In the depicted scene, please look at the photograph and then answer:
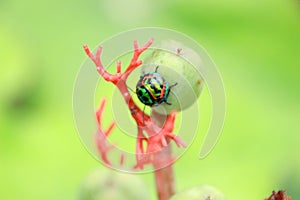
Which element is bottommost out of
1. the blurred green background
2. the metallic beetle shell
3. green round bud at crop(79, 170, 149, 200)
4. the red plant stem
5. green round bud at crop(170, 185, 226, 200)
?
green round bud at crop(170, 185, 226, 200)

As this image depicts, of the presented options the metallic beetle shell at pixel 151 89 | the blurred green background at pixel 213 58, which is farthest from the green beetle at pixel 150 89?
the blurred green background at pixel 213 58

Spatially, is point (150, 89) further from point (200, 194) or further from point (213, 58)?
point (213, 58)

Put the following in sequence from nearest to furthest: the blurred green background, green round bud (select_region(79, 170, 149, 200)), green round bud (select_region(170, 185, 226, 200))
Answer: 1. green round bud (select_region(170, 185, 226, 200))
2. green round bud (select_region(79, 170, 149, 200))
3. the blurred green background

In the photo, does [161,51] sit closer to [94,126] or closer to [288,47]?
[94,126]

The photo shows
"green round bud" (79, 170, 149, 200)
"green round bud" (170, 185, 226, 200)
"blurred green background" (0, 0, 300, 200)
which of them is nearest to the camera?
"green round bud" (170, 185, 226, 200)

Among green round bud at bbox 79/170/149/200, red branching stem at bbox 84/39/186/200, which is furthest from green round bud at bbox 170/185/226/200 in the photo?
green round bud at bbox 79/170/149/200

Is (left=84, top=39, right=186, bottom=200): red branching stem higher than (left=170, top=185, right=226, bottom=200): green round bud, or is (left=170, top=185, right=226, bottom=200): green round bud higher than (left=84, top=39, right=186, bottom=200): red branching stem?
(left=84, top=39, right=186, bottom=200): red branching stem

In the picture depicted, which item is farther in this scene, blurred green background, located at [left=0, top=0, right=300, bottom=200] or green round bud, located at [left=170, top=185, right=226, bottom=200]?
blurred green background, located at [left=0, top=0, right=300, bottom=200]

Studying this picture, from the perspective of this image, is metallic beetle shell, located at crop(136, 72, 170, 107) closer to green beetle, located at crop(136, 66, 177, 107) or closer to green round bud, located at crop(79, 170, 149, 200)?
green beetle, located at crop(136, 66, 177, 107)
